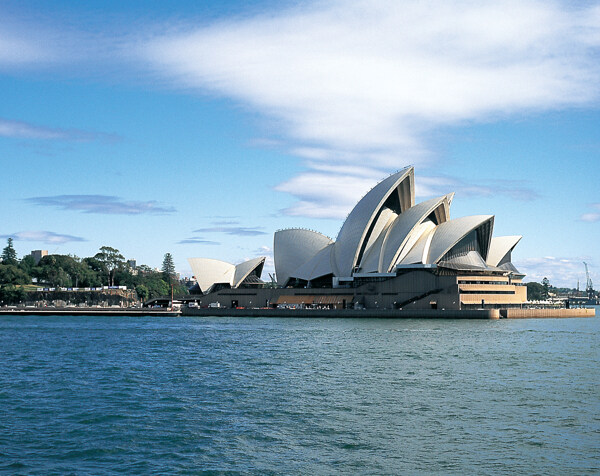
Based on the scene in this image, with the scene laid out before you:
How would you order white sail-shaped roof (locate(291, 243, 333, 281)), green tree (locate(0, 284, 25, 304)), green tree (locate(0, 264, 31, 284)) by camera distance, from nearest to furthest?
1. white sail-shaped roof (locate(291, 243, 333, 281))
2. green tree (locate(0, 284, 25, 304))
3. green tree (locate(0, 264, 31, 284))

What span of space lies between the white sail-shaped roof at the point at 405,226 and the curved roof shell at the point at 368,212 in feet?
6.41

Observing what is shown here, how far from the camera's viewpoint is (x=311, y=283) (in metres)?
90.4

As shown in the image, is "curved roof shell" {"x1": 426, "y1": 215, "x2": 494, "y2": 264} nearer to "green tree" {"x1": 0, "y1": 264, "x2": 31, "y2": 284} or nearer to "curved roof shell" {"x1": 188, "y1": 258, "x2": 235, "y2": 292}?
"curved roof shell" {"x1": 188, "y1": 258, "x2": 235, "y2": 292}

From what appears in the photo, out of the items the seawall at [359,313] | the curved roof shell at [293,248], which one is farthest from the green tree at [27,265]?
the curved roof shell at [293,248]

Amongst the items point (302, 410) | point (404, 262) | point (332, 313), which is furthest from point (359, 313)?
point (302, 410)

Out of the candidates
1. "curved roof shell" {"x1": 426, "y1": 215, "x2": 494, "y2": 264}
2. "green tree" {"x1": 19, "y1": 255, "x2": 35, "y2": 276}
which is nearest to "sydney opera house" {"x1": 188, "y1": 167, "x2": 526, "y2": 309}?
"curved roof shell" {"x1": 426, "y1": 215, "x2": 494, "y2": 264}

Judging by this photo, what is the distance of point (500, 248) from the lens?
299 ft

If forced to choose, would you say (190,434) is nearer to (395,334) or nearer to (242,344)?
(242,344)

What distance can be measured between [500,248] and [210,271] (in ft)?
137

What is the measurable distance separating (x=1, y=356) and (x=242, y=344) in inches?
577

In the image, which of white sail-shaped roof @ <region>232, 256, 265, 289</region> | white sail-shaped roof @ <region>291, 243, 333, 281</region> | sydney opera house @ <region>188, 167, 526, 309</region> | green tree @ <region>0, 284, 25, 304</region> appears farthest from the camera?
green tree @ <region>0, 284, 25, 304</region>

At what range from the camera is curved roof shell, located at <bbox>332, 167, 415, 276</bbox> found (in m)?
79.2

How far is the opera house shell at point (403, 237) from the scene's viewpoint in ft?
258

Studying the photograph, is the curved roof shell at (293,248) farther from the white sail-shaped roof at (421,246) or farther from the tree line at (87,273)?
the tree line at (87,273)
